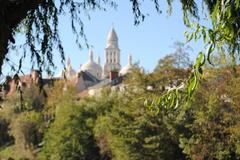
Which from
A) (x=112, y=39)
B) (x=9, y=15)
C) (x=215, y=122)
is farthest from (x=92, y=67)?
(x=9, y=15)

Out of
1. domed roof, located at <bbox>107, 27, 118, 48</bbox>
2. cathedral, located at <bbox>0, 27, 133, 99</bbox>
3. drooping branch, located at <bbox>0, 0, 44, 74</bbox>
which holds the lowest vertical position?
drooping branch, located at <bbox>0, 0, 44, 74</bbox>

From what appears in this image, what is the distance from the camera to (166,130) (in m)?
37.7

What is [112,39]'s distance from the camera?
188000 mm

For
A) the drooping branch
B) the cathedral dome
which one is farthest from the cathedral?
the drooping branch

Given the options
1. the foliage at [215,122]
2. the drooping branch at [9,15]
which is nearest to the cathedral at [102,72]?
the foliage at [215,122]

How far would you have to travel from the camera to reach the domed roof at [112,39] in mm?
180875

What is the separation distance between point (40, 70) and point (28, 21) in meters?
0.60

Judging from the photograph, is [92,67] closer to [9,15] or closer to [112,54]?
[112,54]

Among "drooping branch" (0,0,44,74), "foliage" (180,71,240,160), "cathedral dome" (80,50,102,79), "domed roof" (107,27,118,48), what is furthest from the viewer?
"domed roof" (107,27,118,48)

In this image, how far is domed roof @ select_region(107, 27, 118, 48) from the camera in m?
181

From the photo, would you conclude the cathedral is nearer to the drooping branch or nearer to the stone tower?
the stone tower

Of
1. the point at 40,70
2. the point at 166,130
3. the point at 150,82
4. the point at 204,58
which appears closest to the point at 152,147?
the point at 166,130

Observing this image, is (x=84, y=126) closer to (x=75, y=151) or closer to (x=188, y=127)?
(x=75, y=151)

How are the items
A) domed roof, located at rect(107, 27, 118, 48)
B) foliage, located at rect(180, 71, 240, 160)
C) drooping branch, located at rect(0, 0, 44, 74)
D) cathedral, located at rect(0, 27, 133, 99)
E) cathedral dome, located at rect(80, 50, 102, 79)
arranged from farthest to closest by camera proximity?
domed roof, located at rect(107, 27, 118, 48) → cathedral dome, located at rect(80, 50, 102, 79) → cathedral, located at rect(0, 27, 133, 99) → foliage, located at rect(180, 71, 240, 160) → drooping branch, located at rect(0, 0, 44, 74)
